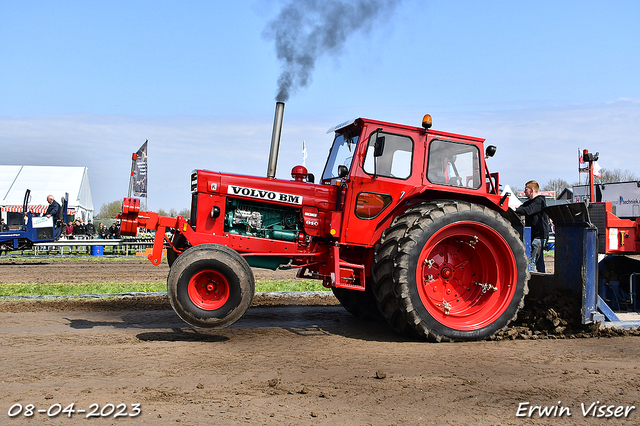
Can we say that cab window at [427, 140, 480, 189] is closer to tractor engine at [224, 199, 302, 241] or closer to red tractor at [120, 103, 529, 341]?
red tractor at [120, 103, 529, 341]

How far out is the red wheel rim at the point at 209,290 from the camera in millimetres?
5512

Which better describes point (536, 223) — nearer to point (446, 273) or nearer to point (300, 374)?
point (446, 273)

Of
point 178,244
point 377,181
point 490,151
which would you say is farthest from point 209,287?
point 490,151

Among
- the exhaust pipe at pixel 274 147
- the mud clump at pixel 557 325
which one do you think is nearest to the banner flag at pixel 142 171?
the exhaust pipe at pixel 274 147

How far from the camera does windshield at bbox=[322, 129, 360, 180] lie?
21.4ft

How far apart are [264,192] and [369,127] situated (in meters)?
1.45

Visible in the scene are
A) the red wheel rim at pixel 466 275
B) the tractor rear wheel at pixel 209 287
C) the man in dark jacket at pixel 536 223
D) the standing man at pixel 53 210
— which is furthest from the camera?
the standing man at pixel 53 210

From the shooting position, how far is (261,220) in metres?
6.49

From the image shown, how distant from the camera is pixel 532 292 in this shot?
686cm

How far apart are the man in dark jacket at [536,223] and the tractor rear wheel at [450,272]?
2599 mm

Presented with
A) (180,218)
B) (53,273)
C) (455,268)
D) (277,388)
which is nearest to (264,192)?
(180,218)

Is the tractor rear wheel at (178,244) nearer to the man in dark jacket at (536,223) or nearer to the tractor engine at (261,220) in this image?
the tractor engine at (261,220)

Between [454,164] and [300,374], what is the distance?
133 inches

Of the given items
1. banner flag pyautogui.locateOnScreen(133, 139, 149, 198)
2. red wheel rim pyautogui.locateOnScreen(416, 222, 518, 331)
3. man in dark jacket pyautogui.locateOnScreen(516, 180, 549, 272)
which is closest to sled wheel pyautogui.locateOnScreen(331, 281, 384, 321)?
red wheel rim pyautogui.locateOnScreen(416, 222, 518, 331)
